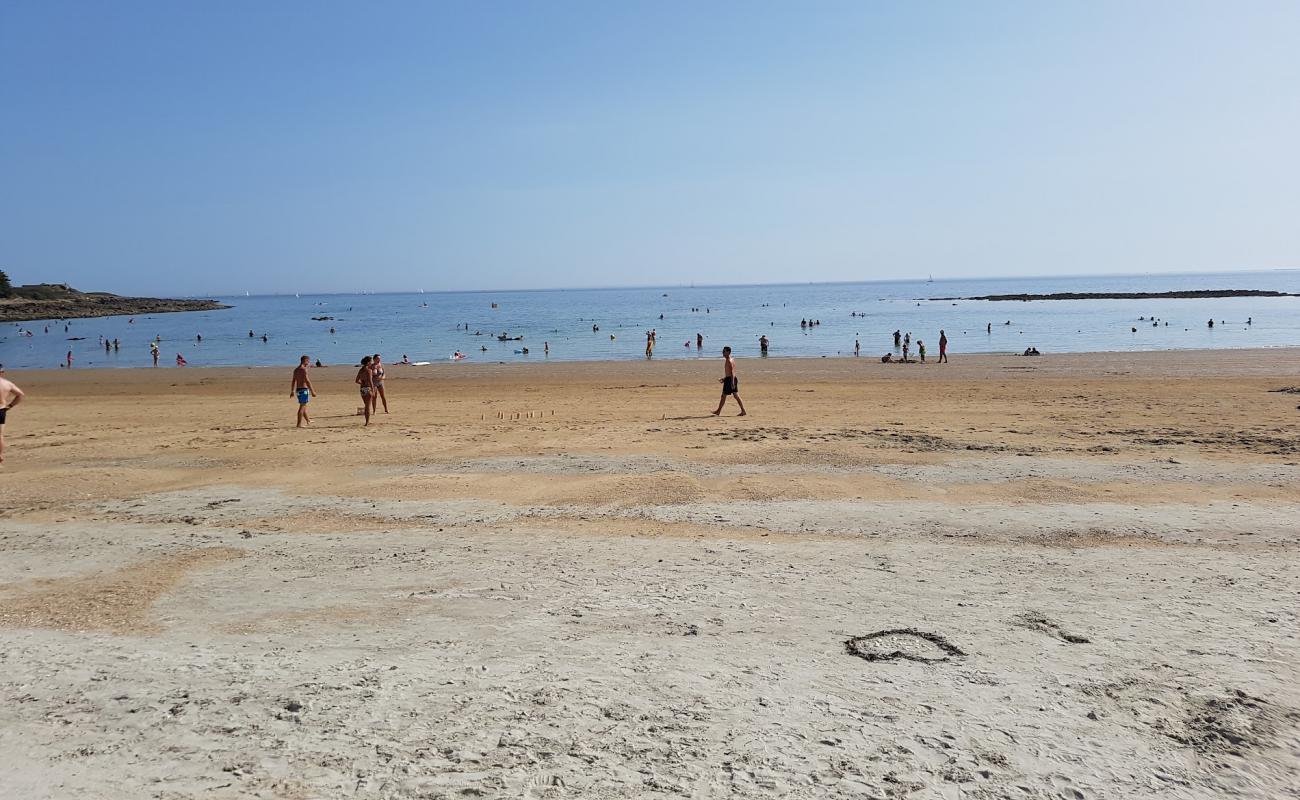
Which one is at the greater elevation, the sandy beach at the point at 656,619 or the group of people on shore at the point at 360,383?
the group of people on shore at the point at 360,383

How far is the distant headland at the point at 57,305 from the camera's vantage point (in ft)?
354

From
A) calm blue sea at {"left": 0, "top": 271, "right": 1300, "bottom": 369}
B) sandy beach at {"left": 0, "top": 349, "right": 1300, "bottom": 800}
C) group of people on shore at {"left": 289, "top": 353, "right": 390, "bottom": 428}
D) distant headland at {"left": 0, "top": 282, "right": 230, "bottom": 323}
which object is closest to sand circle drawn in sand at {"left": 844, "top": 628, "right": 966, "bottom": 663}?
sandy beach at {"left": 0, "top": 349, "right": 1300, "bottom": 800}

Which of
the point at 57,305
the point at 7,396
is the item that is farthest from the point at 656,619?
the point at 57,305

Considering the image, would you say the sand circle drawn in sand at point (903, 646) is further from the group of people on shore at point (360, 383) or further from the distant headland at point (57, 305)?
the distant headland at point (57, 305)

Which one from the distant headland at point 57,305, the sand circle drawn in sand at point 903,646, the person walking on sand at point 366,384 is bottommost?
the sand circle drawn in sand at point 903,646

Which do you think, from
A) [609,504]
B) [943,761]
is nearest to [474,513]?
[609,504]

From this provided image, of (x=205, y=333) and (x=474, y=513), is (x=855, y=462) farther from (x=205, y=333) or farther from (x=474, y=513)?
(x=205, y=333)

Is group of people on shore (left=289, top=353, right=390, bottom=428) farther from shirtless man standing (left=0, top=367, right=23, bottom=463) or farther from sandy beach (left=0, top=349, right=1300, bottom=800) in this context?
shirtless man standing (left=0, top=367, right=23, bottom=463)

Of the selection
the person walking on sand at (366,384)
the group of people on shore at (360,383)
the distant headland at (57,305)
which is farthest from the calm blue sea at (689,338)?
the person walking on sand at (366,384)

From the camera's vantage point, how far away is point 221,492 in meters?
12.2

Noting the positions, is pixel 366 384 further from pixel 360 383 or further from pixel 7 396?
pixel 7 396

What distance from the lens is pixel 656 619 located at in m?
6.90

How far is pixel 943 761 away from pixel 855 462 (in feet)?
30.6

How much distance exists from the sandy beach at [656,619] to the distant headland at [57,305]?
4506 inches
